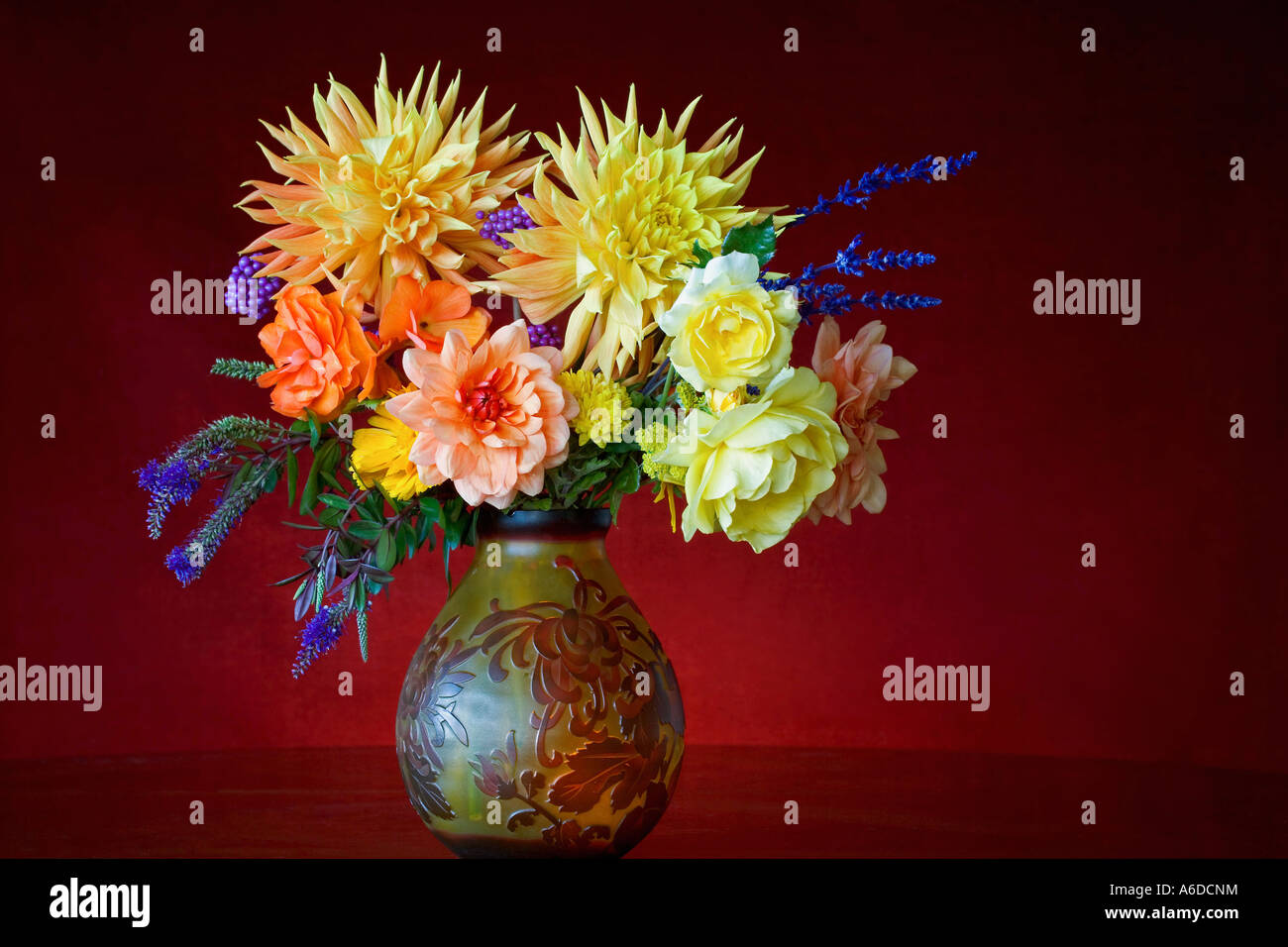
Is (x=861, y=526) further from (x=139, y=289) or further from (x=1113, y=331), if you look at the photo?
(x=139, y=289)

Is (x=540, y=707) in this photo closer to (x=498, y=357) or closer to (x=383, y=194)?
(x=498, y=357)

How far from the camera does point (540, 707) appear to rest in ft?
3.32

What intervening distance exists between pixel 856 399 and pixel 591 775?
0.37 meters

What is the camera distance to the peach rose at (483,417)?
98 cm

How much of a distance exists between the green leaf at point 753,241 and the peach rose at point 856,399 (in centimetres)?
11

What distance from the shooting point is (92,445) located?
2.66m

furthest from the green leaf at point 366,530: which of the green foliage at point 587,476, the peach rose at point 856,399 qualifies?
the peach rose at point 856,399

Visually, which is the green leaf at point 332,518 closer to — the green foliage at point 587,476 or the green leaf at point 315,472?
the green leaf at point 315,472

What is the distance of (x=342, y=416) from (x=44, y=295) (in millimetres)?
1865

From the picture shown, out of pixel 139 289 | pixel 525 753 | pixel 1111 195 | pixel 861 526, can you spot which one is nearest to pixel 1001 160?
pixel 1111 195

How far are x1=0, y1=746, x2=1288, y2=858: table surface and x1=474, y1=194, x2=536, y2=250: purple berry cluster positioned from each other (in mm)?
509

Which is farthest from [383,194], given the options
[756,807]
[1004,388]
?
[1004,388]

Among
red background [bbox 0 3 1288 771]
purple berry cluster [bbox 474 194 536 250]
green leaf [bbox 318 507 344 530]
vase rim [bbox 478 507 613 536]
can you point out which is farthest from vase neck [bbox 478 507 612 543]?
red background [bbox 0 3 1288 771]

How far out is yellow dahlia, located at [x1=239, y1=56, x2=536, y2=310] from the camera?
1.07m
